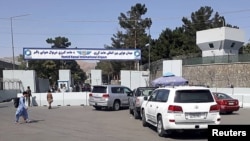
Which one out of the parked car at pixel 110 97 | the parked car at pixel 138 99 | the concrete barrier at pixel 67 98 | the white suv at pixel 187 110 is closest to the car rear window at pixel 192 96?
the white suv at pixel 187 110

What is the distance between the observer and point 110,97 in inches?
1098

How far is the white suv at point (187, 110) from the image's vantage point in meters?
12.8

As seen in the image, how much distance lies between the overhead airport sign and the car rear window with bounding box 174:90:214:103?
3333 cm

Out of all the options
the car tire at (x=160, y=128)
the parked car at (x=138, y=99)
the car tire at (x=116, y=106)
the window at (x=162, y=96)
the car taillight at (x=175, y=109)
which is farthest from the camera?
the car tire at (x=116, y=106)

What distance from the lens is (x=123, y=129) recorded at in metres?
15.6

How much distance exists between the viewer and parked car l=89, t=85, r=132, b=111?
2781 cm

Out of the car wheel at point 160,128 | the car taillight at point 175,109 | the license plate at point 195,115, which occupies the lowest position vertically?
the car wheel at point 160,128

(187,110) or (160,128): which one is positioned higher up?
(187,110)

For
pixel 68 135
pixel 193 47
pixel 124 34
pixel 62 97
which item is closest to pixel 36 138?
pixel 68 135

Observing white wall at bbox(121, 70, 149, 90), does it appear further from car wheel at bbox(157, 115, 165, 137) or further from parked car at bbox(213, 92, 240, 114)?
car wheel at bbox(157, 115, 165, 137)

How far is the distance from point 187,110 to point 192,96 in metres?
0.61

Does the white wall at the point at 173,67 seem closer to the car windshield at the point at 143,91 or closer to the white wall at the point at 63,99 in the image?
the white wall at the point at 63,99

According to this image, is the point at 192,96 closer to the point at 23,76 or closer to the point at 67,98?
the point at 67,98

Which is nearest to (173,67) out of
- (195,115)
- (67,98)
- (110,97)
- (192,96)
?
(67,98)
